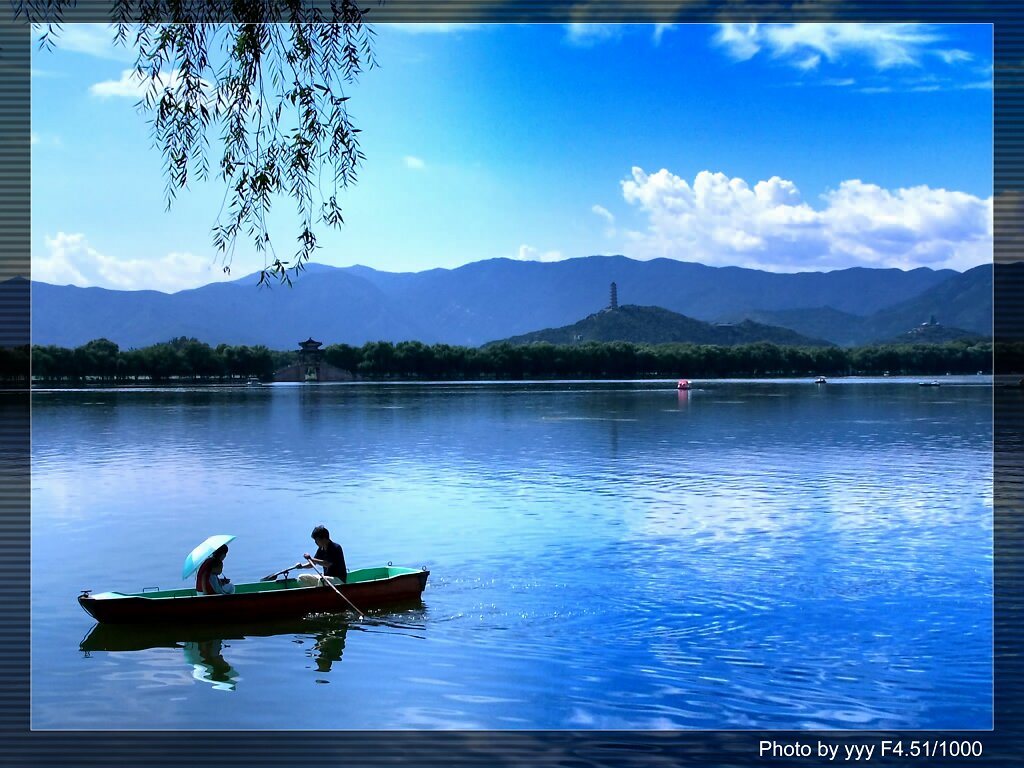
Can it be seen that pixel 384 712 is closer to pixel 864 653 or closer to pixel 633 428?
pixel 864 653

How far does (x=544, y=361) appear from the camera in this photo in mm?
178250

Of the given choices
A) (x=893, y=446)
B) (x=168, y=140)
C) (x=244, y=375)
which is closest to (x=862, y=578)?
(x=168, y=140)

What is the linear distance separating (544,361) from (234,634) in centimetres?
16312

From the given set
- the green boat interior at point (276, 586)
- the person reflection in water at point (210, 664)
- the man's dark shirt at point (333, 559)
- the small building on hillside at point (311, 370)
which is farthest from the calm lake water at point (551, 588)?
the small building on hillside at point (311, 370)

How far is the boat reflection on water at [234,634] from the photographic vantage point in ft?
47.7

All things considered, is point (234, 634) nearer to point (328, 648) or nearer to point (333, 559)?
point (328, 648)

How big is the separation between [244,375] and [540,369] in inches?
1972

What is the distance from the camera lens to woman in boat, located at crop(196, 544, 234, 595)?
15.5 metres

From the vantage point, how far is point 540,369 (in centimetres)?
17825

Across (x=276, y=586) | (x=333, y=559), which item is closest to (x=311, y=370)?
(x=276, y=586)

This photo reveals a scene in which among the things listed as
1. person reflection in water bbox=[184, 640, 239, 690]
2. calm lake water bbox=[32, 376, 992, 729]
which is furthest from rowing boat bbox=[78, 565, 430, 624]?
person reflection in water bbox=[184, 640, 239, 690]

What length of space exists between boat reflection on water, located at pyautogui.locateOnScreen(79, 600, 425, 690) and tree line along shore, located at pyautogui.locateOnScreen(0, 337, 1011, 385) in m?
140

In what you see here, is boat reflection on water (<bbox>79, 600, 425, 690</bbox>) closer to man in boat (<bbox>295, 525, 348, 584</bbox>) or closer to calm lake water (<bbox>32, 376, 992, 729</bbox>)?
calm lake water (<bbox>32, 376, 992, 729</bbox>)

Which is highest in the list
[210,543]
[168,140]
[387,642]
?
[168,140]
